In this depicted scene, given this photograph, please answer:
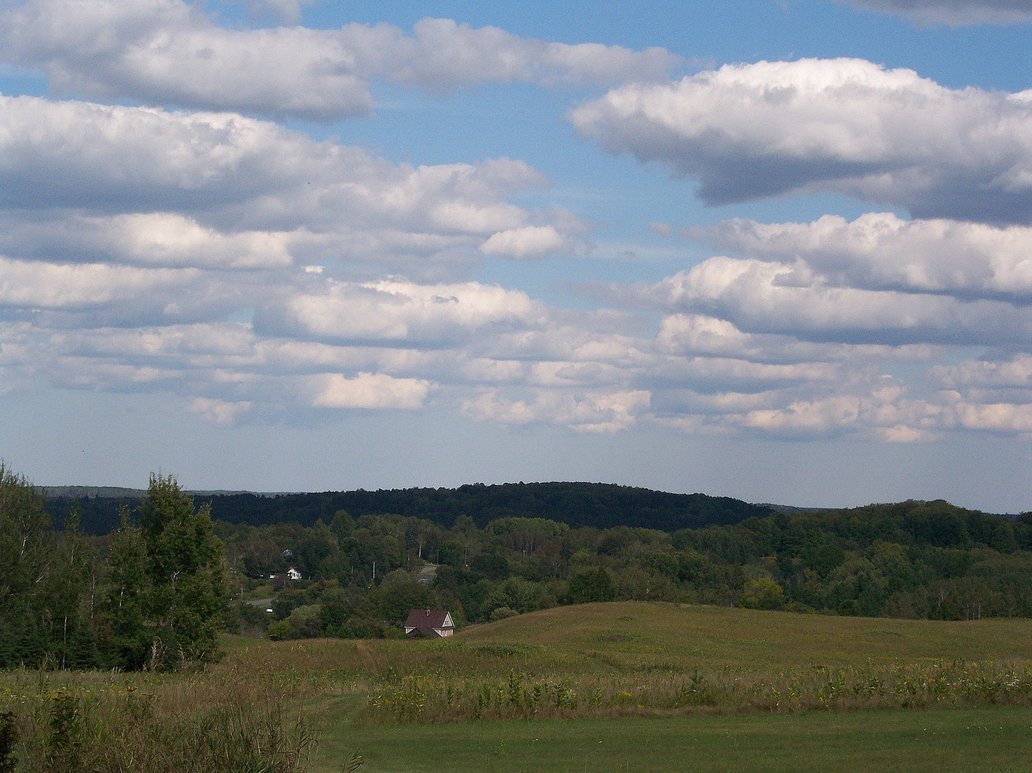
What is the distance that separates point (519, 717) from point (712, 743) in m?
6.32

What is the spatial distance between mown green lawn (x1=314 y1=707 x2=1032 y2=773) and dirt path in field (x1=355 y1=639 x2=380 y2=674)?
17235 millimetres

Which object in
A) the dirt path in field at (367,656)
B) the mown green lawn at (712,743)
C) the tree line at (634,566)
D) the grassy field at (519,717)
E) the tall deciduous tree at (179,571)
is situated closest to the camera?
the grassy field at (519,717)

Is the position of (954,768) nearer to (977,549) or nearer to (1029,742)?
(1029,742)

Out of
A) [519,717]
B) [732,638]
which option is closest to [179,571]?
[519,717]

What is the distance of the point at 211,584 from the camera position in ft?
159

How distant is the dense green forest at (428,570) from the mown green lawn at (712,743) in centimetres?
1133

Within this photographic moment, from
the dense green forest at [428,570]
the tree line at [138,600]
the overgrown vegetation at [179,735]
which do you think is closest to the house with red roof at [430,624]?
the dense green forest at [428,570]

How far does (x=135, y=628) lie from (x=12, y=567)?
29.5ft

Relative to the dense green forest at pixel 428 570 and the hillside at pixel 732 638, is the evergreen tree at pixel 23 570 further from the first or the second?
the hillside at pixel 732 638

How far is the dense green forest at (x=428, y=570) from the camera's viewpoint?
4841 cm

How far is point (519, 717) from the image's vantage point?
25.8m

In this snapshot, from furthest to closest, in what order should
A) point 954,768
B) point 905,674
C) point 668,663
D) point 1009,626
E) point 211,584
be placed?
point 1009,626
point 211,584
point 668,663
point 905,674
point 954,768

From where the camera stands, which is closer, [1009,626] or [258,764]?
[258,764]

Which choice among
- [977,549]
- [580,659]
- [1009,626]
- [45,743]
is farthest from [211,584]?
[977,549]
